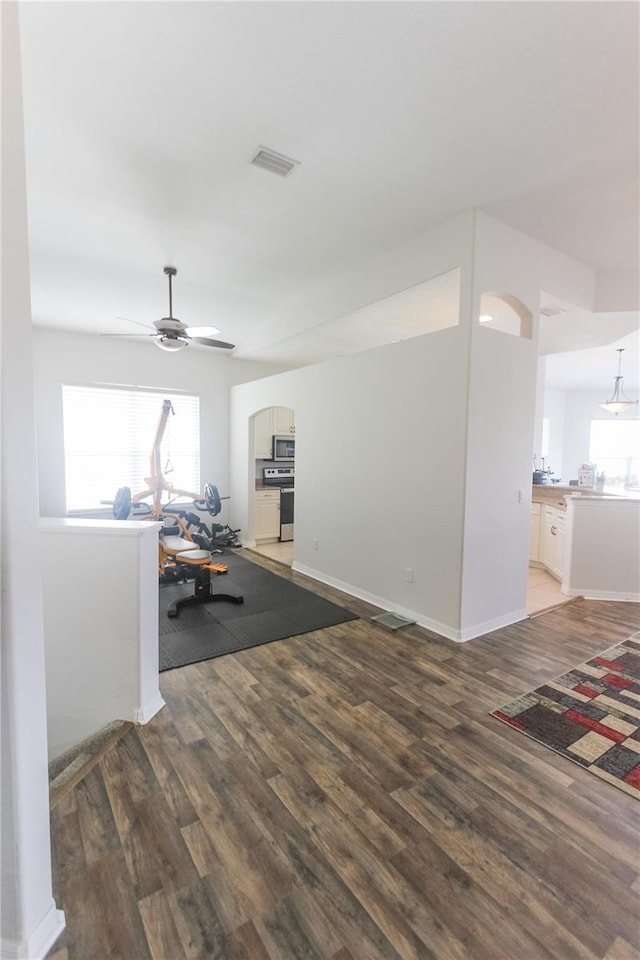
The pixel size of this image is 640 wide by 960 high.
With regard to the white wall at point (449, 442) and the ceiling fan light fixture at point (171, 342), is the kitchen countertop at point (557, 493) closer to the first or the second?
the white wall at point (449, 442)

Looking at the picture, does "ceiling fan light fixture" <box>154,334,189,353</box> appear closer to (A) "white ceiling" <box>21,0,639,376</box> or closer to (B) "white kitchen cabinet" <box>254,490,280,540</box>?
(A) "white ceiling" <box>21,0,639,376</box>

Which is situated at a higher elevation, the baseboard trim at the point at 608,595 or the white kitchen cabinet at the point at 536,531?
the white kitchen cabinet at the point at 536,531

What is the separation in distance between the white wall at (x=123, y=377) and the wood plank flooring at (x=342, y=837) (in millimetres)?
4662

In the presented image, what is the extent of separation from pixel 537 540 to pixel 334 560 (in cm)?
283

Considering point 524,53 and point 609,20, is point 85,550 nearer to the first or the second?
point 524,53

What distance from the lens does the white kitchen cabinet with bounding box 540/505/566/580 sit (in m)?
4.92

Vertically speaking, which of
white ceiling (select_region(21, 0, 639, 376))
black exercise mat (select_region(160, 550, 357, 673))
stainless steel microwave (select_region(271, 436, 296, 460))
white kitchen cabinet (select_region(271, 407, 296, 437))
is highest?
white ceiling (select_region(21, 0, 639, 376))

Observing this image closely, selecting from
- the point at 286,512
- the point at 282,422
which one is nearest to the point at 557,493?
the point at 286,512

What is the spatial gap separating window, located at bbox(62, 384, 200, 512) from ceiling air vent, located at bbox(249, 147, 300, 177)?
409 cm

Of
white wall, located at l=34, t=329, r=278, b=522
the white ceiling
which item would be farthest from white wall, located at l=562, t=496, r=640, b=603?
white wall, located at l=34, t=329, r=278, b=522

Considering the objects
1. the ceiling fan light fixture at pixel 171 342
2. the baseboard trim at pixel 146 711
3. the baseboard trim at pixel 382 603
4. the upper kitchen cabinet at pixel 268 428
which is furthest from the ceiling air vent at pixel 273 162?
the upper kitchen cabinet at pixel 268 428

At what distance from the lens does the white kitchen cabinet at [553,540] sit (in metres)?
4.92

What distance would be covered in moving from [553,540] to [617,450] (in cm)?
659

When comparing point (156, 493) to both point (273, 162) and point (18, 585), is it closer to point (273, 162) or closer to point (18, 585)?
point (273, 162)
